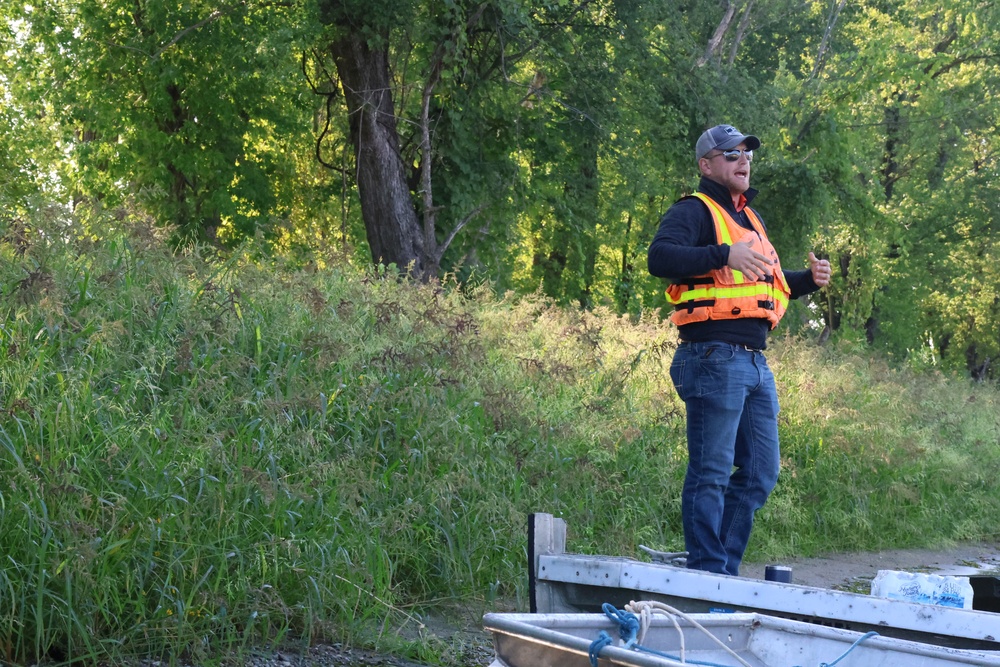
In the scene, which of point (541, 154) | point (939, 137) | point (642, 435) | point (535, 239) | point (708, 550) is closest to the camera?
point (708, 550)

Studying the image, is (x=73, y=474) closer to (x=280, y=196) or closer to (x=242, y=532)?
(x=242, y=532)

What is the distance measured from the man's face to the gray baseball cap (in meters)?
0.02

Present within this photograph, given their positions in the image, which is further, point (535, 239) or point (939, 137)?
point (939, 137)

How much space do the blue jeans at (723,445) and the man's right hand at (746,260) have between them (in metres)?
0.47

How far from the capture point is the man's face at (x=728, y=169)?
19.3 feet

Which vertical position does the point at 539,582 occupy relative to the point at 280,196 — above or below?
below

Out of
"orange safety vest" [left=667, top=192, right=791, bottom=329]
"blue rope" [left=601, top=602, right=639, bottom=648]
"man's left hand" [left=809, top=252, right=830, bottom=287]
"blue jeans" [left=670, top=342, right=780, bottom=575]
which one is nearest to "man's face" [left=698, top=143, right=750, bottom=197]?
"orange safety vest" [left=667, top=192, right=791, bottom=329]

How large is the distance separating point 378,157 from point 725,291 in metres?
9.26

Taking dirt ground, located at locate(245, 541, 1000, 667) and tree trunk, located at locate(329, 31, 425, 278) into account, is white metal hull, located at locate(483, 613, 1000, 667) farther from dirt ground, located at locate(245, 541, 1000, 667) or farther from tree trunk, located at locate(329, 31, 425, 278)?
tree trunk, located at locate(329, 31, 425, 278)

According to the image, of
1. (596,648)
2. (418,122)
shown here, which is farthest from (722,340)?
(418,122)

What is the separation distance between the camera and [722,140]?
5.87 meters

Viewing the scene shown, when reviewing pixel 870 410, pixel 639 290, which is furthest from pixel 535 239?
pixel 870 410

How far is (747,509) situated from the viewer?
5824mm

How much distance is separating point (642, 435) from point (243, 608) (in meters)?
4.57
